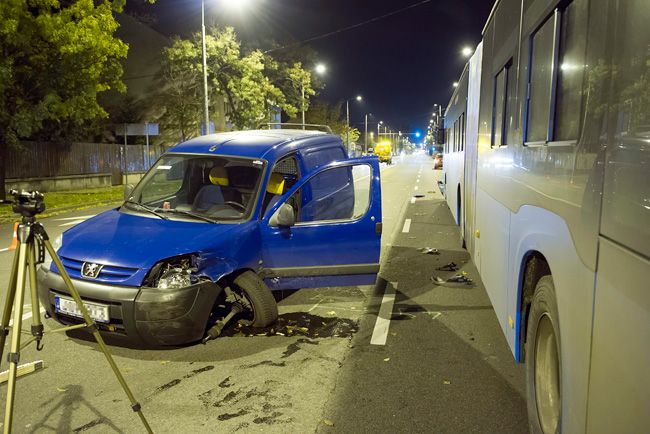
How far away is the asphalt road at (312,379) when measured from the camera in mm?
3613

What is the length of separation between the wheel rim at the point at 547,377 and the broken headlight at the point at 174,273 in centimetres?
287

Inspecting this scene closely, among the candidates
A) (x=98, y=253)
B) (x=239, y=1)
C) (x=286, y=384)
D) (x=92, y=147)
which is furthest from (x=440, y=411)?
(x=92, y=147)

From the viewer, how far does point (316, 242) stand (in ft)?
18.8

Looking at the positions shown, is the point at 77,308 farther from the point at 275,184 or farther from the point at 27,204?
the point at 275,184

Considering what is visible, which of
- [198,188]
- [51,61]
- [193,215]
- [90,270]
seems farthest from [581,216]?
[51,61]

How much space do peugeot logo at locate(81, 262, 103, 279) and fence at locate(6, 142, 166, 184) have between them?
17.5 metres

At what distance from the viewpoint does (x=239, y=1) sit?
2072cm

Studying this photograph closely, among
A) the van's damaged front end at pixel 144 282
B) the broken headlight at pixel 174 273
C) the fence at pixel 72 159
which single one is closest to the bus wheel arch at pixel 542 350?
the van's damaged front end at pixel 144 282

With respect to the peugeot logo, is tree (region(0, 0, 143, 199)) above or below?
above

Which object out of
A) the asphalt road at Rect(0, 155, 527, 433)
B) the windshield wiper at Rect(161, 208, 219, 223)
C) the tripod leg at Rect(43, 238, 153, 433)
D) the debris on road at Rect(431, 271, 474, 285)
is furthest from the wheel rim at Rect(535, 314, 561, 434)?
the debris on road at Rect(431, 271, 474, 285)

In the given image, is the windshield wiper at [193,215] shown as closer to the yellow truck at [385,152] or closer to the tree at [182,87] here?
the tree at [182,87]

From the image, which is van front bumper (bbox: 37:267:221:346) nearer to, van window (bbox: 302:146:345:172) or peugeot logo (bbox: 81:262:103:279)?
peugeot logo (bbox: 81:262:103:279)

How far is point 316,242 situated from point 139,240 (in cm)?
184

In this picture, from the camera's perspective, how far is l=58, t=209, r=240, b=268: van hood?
4605mm
